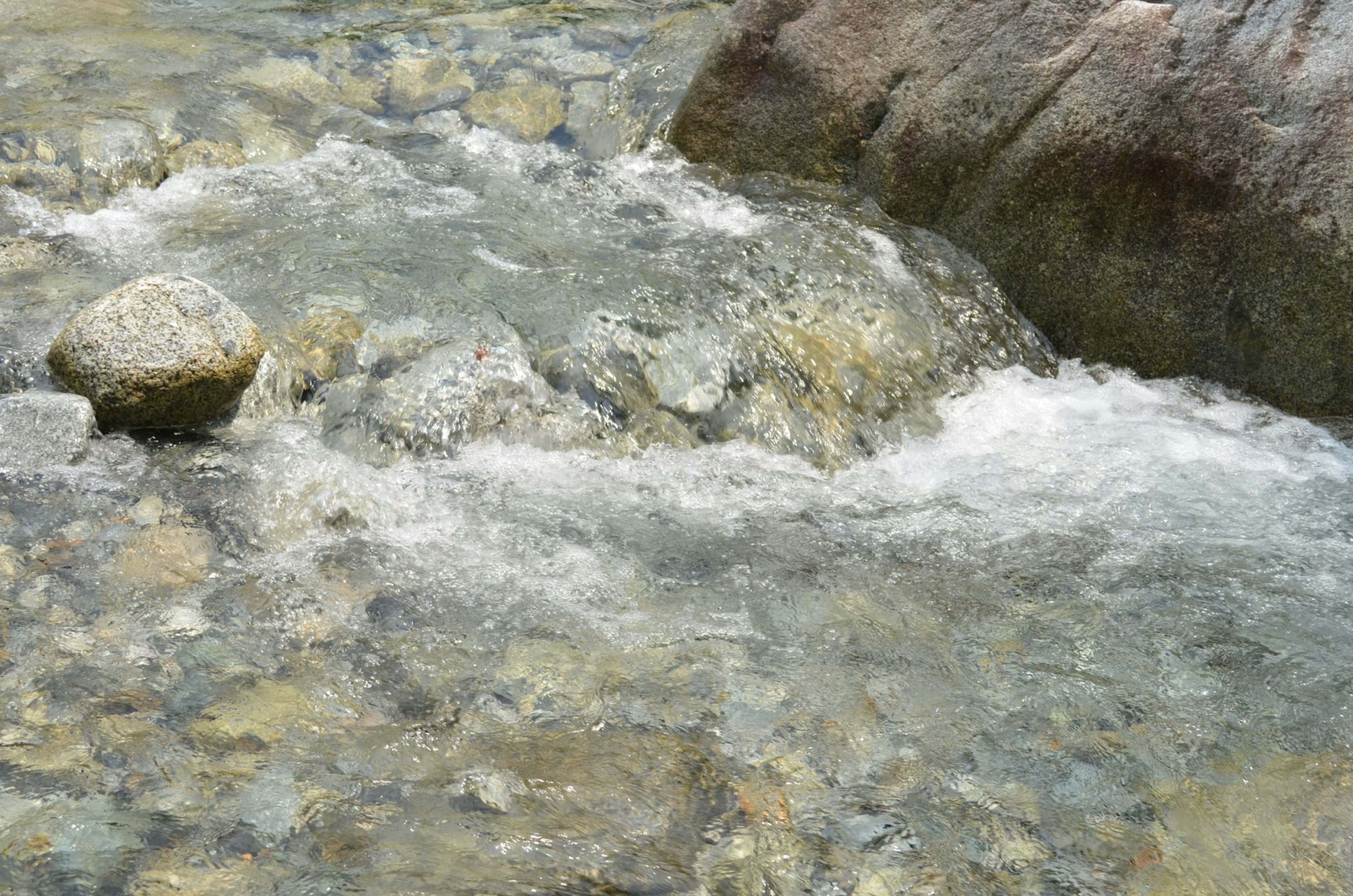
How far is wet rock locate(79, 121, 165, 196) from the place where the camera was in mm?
6211

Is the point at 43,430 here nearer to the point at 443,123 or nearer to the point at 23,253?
the point at 23,253

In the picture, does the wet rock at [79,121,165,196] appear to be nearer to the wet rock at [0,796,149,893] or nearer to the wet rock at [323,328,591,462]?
the wet rock at [323,328,591,462]

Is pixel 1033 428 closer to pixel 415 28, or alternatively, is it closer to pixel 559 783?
pixel 559 783

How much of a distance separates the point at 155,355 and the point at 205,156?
2765 millimetres

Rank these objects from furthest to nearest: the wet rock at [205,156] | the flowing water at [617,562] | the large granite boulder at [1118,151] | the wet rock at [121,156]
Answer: the wet rock at [205,156] < the wet rock at [121,156] < the large granite boulder at [1118,151] < the flowing water at [617,562]

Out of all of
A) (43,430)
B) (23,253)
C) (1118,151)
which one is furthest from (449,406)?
(1118,151)

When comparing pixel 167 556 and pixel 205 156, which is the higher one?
pixel 205 156

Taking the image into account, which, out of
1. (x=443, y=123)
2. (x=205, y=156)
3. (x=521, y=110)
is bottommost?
(x=205, y=156)

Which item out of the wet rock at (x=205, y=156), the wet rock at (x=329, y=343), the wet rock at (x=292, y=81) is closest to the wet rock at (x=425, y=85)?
the wet rock at (x=292, y=81)

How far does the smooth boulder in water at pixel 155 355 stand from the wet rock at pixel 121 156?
205 cm

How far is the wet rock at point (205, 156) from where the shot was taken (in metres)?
6.54

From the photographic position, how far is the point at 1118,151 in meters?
5.57

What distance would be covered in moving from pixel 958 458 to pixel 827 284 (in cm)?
119

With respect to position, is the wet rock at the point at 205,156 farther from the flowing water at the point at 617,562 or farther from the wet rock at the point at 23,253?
the wet rock at the point at 23,253
